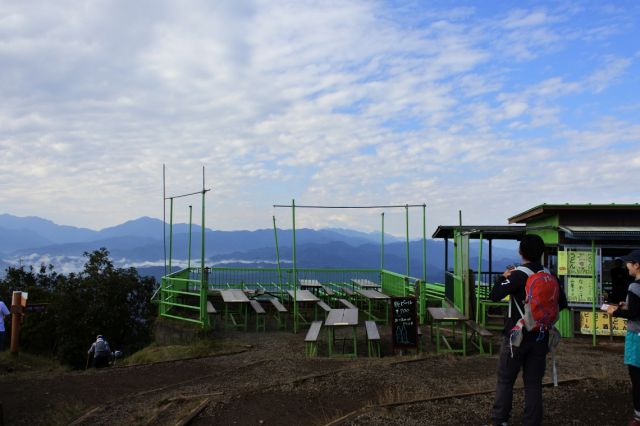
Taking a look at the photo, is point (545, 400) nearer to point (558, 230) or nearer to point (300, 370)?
point (300, 370)

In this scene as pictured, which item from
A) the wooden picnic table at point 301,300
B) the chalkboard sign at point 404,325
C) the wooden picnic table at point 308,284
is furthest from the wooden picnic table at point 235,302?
the chalkboard sign at point 404,325

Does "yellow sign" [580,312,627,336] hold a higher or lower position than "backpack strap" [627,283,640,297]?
lower

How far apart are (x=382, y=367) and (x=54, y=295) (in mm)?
25468

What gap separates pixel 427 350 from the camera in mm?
10344

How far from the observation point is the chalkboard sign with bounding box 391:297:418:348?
32.2ft

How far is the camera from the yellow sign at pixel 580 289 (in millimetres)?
11055

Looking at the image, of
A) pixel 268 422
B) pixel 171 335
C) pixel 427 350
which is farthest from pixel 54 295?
pixel 268 422

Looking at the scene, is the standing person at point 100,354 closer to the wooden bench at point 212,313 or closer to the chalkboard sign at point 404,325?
the wooden bench at point 212,313

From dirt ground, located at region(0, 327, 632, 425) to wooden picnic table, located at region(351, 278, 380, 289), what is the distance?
6895 millimetres

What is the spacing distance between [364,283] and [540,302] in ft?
42.8

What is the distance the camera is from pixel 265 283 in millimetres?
17500

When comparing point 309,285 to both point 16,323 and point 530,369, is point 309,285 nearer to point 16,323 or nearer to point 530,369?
point 16,323

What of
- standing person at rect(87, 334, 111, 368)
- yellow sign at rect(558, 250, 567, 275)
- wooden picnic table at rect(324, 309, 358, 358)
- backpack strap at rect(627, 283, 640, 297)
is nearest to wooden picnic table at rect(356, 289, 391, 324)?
wooden picnic table at rect(324, 309, 358, 358)

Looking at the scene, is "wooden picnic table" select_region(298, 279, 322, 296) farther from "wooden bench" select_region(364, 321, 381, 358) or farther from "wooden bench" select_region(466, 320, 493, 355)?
"wooden bench" select_region(466, 320, 493, 355)
